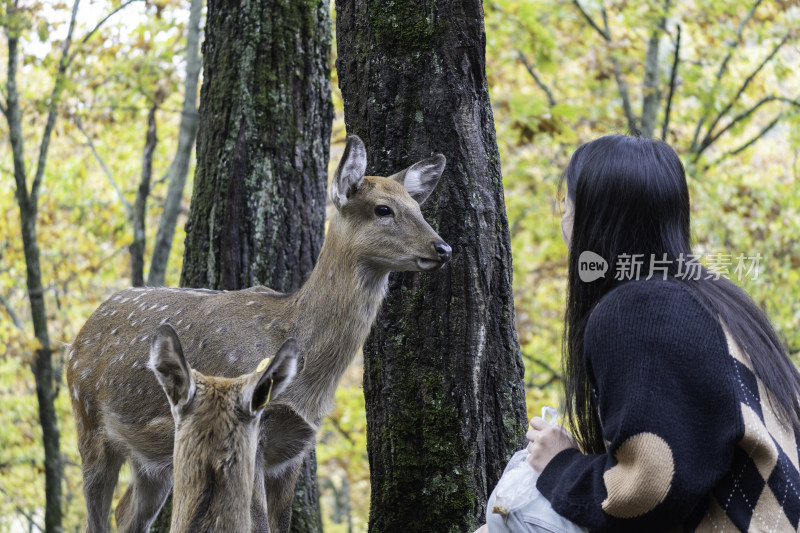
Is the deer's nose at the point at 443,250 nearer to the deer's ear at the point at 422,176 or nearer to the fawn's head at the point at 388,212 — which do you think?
the fawn's head at the point at 388,212

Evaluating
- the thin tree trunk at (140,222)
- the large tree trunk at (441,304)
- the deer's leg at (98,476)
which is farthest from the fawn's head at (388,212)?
the thin tree trunk at (140,222)

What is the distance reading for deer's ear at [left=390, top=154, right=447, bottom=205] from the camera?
4.54 m

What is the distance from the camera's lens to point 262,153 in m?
7.10

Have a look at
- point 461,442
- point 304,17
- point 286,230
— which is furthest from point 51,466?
point 461,442

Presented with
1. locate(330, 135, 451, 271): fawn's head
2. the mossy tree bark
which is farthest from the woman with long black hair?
the mossy tree bark

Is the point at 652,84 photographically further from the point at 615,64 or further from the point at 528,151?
the point at 528,151

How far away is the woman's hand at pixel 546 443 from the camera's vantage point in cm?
323

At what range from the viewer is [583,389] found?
134 inches

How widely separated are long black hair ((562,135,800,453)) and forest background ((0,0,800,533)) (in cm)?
972

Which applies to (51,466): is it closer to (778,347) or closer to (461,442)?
(461,442)

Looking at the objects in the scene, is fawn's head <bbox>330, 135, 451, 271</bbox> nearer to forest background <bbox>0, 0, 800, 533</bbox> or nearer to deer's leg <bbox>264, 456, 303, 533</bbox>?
deer's leg <bbox>264, 456, 303, 533</bbox>

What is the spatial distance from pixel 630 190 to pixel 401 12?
2126 mm

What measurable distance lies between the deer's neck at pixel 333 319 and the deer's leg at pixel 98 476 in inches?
63.7

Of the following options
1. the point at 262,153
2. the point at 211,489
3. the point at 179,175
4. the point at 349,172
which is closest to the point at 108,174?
the point at 179,175
